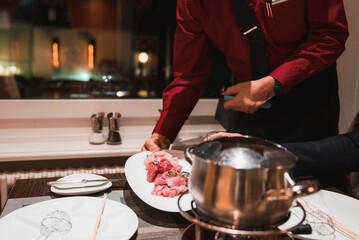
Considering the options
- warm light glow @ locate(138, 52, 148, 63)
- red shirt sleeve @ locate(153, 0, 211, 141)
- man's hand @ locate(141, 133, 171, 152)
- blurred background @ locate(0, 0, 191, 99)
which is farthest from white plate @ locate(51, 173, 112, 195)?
warm light glow @ locate(138, 52, 148, 63)

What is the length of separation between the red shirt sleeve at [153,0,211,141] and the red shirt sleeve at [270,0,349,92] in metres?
0.42

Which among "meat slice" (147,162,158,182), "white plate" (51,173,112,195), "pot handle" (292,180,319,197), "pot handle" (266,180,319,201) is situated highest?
"pot handle" (292,180,319,197)

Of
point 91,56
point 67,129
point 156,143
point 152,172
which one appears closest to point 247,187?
point 152,172

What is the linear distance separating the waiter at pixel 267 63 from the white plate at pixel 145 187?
149mm

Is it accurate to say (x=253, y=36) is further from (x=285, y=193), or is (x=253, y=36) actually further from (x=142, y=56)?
(x=142, y=56)

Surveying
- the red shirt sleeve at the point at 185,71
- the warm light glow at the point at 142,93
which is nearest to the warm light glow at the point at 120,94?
the warm light glow at the point at 142,93

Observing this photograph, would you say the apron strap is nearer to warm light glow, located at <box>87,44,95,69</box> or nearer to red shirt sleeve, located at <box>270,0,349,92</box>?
red shirt sleeve, located at <box>270,0,349,92</box>

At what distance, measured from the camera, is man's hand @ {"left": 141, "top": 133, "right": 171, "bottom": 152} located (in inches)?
53.9

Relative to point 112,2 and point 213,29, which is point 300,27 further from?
point 112,2

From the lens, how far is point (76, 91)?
225 centimetres

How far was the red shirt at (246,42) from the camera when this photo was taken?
4.27ft

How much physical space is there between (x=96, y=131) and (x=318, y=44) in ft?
4.47

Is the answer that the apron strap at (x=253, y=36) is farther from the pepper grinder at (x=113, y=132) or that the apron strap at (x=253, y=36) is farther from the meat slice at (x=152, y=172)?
the pepper grinder at (x=113, y=132)

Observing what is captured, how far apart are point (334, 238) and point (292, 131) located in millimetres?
858
